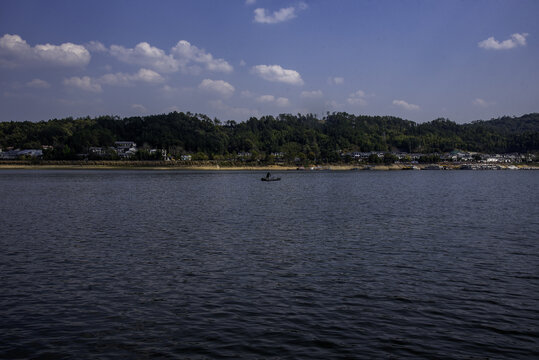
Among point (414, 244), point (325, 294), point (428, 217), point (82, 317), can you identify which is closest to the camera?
point (82, 317)

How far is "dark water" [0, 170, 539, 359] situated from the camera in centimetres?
1087

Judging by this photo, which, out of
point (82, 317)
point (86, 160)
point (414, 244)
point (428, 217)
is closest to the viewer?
point (82, 317)

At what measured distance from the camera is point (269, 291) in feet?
49.5

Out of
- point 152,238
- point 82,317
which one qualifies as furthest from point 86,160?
point 82,317

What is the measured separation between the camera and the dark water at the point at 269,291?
10867 millimetres

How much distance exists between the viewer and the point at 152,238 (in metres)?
25.6

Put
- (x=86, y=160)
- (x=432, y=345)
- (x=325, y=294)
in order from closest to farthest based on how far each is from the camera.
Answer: (x=432, y=345) < (x=325, y=294) < (x=86, y=160)

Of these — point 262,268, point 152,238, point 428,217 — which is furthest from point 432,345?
point 428,217

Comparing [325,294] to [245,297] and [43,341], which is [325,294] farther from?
[43,341]

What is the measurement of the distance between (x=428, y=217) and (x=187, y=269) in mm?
24273

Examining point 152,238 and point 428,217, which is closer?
point 152,238

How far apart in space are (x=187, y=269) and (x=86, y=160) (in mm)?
196507

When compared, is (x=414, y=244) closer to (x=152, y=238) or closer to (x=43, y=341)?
(x=152, y=238)

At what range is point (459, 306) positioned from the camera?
1362cm
